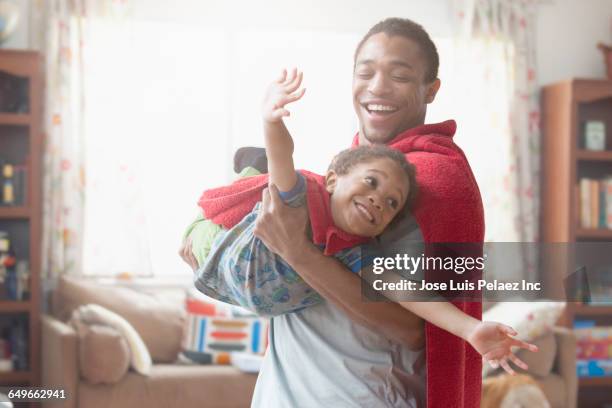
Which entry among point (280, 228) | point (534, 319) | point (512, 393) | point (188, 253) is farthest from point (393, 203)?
point (534, 319)

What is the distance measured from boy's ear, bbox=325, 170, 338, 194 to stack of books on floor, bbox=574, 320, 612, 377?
3788 mm

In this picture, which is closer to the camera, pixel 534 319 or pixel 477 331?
pixel 477 331

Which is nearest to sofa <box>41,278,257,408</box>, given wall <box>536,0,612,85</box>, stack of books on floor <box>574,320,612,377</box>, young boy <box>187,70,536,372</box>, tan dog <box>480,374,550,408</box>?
tan dog <box>480,374,550,408</box>

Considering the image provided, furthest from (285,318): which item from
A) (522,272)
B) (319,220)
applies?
(522,272)

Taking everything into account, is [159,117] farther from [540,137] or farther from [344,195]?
[344,195]

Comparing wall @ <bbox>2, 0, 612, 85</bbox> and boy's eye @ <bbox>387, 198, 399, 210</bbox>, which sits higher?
wall @ <bbox>2, 0, 612, 85</bbox>

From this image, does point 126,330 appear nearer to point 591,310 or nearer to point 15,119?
point 15,119

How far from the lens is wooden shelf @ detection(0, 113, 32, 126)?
3912 millimetres

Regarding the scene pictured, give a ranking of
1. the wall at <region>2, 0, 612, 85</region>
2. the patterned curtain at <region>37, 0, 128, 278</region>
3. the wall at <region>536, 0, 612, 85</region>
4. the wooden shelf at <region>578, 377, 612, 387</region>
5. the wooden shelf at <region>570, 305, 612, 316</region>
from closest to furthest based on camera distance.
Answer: the patterned curtain at <region>37, 0, 128, 278</region> < the wall at <region>2, 0, 612, 85</region> < the wooden shelf at <region>578, 377, 612, 387</region> < the wooden shelf at <region>570, 305, 612, 316</region> < the wall at <region>536, 0, 612, 85</region>

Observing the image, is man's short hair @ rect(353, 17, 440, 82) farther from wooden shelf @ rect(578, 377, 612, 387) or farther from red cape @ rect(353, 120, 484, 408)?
wooden shelf @ rect(578, 377, 612, 387)

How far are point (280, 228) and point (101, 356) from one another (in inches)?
106

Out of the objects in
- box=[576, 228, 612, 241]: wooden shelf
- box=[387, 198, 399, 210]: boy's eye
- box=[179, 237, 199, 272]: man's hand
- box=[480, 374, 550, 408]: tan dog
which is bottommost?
box=[480, 374, 550, 408]: tan dog

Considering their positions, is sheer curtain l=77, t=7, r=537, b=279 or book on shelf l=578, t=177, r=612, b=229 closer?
sheer curtain l=77, t=7, r=537, b=279

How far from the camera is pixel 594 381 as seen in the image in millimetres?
4516
